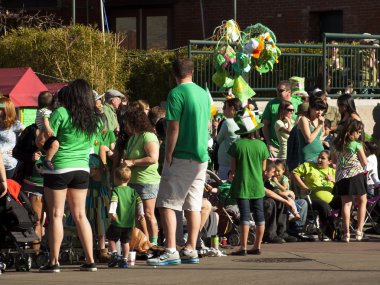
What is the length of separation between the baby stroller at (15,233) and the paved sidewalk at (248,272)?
262 millimetres

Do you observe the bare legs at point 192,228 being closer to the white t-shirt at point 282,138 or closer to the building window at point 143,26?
the white t-shirt at point 282,138

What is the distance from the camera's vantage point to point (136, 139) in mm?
13602

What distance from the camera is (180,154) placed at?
1264cm

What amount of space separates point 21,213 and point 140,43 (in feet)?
70.8

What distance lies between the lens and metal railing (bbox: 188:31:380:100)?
22.4 m

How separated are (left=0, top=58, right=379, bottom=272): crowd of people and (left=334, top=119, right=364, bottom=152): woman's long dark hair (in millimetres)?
20

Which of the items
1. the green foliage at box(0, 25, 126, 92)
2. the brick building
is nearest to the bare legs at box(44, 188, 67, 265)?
the green foliage at box(0, 25, 126, 92)

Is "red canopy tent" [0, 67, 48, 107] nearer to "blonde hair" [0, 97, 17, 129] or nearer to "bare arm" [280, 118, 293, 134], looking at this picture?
"bare arm" [280, 118, 293, 134]

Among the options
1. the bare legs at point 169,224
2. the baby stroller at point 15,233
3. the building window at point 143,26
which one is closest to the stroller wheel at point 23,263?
the baby stroller at point 15,233

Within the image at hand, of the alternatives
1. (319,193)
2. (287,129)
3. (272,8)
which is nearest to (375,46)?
(287,129)

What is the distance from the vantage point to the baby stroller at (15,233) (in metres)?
12.6

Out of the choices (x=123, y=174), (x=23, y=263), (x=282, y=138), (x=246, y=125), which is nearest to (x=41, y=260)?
(x=23, y=263)

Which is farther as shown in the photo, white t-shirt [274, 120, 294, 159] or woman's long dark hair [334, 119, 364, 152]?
white t-shirt [274, 120, 294, 159]

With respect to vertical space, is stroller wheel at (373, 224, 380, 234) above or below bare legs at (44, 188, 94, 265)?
below
